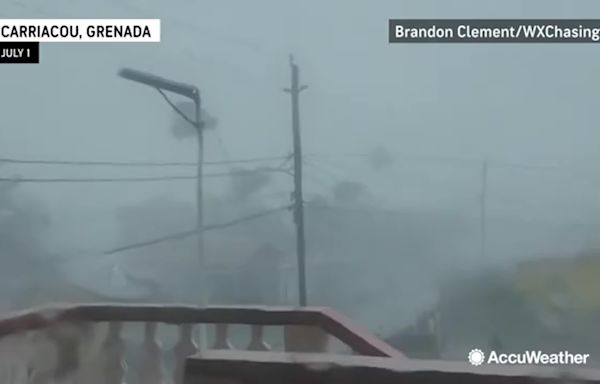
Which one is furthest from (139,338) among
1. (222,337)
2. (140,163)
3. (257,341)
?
(140,163)

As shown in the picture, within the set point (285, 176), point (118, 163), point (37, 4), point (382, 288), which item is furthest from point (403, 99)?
point (37, 4)

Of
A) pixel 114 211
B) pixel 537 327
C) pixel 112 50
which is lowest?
pixel 537 327

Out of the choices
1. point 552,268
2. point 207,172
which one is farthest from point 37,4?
point 552,268

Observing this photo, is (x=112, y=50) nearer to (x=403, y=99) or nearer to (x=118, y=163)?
(x=118, y=163)

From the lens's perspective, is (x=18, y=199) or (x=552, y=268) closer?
(x=552, y=268)

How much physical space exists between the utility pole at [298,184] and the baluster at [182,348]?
41 centimetres

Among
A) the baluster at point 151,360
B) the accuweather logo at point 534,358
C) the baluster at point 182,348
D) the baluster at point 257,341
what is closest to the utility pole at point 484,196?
the accuweather logo at point 534,358

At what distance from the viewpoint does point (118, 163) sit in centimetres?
230

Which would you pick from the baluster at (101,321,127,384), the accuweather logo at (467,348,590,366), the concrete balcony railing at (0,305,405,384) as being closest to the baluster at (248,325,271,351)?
the concrete balcony railing at (0,305,405,384)

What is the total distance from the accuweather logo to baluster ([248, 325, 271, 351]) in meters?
0.62

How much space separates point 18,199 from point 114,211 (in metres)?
0.32

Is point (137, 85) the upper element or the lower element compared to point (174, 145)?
upper

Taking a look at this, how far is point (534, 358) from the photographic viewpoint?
2.16m

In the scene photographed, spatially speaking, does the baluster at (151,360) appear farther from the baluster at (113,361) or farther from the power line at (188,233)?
the power line at (188,233)
